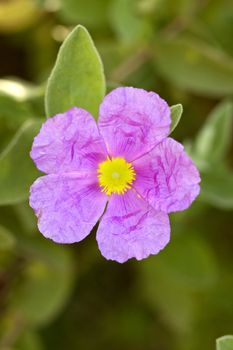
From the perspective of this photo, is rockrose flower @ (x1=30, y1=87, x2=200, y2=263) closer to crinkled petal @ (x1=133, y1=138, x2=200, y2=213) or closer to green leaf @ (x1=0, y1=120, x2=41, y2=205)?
crinkled petal @ (x1=133, y1=138, x2=200, y2=213)

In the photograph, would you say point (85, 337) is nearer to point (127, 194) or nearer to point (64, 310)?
point (64, 310)

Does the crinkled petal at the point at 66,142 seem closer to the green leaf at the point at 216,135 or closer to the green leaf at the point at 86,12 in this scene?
the green leaf at the point at 216,135

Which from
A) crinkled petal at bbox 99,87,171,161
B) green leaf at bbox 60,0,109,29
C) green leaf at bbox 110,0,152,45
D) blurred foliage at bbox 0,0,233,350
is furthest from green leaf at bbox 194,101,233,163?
green leaf at bbox 60,0,109,29

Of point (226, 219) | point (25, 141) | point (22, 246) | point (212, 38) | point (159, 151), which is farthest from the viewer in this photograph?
point (226, 219)

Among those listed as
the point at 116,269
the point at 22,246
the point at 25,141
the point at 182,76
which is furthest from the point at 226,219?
the point at 25,141

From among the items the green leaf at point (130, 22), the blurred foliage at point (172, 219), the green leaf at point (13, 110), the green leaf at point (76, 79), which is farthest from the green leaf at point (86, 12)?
the green leaf at point (76, 79)

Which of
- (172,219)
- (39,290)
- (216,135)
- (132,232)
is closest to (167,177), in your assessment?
(132,232)
